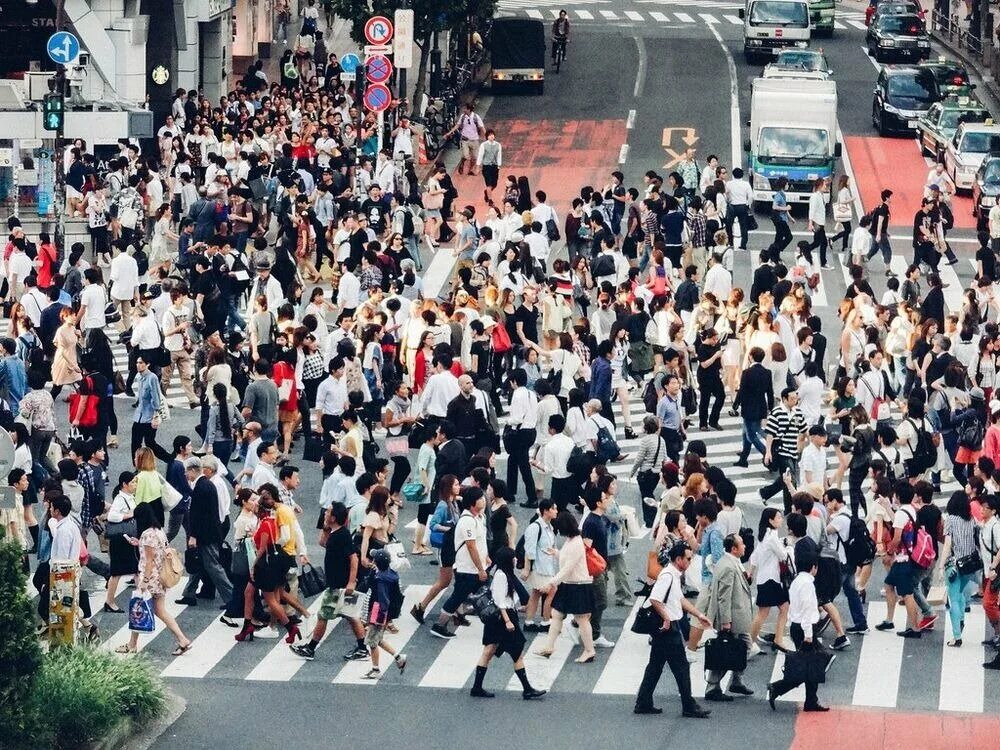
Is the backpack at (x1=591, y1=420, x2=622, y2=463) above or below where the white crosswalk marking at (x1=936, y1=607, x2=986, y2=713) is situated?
above

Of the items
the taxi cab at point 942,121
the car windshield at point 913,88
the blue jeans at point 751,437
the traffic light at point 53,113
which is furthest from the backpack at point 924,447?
the car windshield at point 913,88

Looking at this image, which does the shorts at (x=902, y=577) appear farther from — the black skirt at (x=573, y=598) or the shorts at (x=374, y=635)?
the shorts at (x=374, y=635)

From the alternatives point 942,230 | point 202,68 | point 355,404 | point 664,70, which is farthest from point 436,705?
point 664,70

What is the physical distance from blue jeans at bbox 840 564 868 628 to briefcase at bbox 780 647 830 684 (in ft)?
7.01

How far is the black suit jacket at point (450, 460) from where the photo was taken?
21562mm

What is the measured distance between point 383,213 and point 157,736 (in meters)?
17.4

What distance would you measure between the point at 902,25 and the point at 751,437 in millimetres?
41431

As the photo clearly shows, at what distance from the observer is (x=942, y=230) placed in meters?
35.7

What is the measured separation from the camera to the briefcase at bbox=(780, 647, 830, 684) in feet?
58.0

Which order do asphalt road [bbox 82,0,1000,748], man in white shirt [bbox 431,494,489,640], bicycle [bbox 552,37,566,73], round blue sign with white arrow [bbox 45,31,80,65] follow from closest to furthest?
1. asphalt road [bbox 82,0,1000,748]
2. man in white shirt [bbox 431,494,489,640]
3. round blue sign with white arrow [bbox 45,31,80,65]
4. bicycle [bbox 552,37,566,73]

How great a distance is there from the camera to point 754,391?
2483cm

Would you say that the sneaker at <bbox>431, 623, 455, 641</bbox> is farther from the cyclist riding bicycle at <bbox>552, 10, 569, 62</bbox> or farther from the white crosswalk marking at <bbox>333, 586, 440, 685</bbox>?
the cyclist riding bicycle at <bbox>552, 10, 569, 62</bbox>

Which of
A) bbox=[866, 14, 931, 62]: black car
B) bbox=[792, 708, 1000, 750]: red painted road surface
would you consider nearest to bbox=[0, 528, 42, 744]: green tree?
bbox=[792, 708, 1000, 750]: red painted road surface

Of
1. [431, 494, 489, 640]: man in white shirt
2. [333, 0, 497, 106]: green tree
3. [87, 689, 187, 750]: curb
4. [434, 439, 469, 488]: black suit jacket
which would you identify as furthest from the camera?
[333, 0, 497, 106]: green tree
